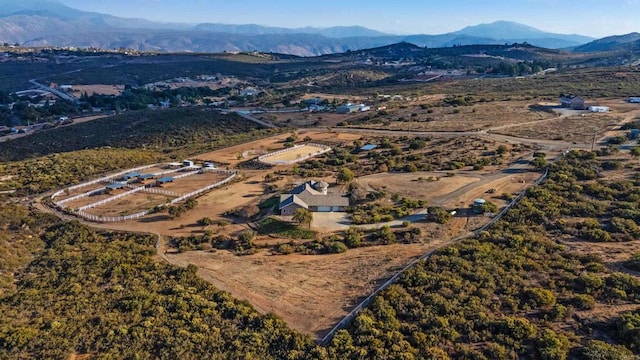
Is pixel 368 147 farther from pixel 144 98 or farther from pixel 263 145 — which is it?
pixel 144 98

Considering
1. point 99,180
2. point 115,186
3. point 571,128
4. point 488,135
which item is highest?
point 571,128

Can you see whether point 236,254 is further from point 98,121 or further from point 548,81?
point 548,81

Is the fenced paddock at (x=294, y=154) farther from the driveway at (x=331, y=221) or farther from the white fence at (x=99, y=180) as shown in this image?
the driveway at (x=331, y=221)

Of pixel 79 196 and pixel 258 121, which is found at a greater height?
pixel 258 121

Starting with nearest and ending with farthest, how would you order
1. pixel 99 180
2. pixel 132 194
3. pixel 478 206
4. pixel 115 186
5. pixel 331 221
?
pixel 478 206, pixel 331 221, pixel 132 194, pixel 115 186, pixel 99 180

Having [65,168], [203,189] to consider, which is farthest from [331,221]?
[65,168]

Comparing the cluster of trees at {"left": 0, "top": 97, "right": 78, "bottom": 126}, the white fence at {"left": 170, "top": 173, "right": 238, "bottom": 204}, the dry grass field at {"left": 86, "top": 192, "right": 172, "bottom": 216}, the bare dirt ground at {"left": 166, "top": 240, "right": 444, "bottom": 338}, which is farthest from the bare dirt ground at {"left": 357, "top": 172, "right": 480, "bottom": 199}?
the cluster of trees at {"left": 0, "top": 97, "right": 78, "bottom": 126}

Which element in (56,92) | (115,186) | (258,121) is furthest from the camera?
(56,92)
